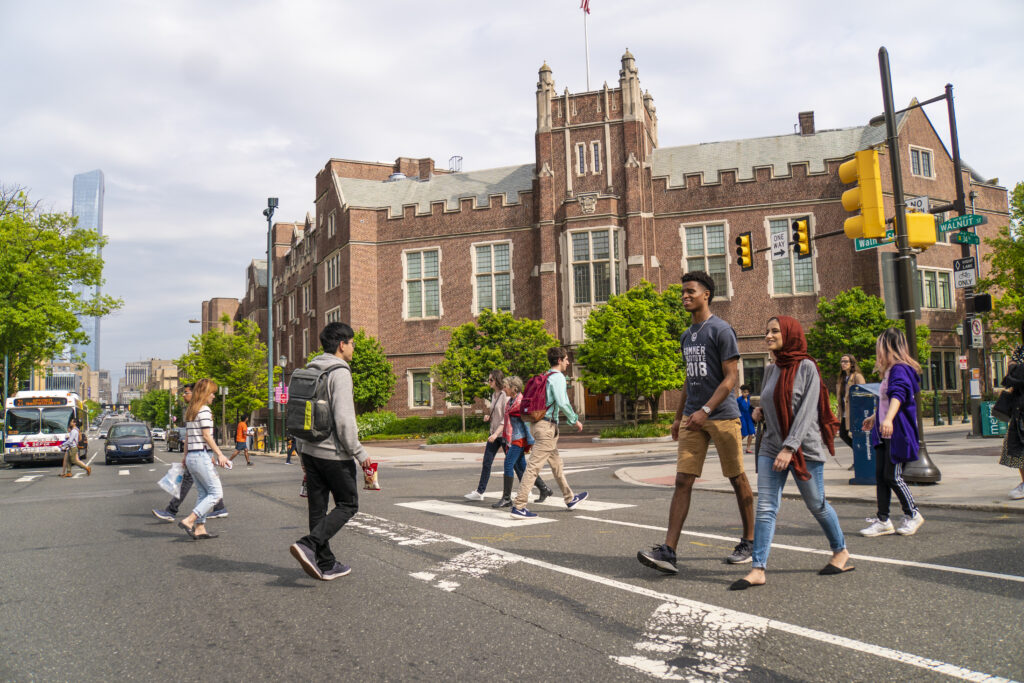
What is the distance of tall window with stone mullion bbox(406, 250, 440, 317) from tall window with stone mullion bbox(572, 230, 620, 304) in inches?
315

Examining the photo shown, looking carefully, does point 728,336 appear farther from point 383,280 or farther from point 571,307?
point 383,280

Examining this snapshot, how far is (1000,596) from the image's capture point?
449cm

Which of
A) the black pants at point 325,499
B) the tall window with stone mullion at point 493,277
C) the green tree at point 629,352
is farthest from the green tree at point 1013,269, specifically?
the black pants at point 325,499

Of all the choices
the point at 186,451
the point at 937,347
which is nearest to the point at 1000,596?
the point at 186,451

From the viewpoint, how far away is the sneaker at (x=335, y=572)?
17.8 ft

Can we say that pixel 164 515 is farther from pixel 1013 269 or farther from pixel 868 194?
pixel 1013 269

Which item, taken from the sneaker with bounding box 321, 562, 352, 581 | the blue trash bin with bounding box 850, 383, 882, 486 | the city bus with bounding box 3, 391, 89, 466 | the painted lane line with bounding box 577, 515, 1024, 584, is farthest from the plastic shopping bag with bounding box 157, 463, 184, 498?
the city bus with bounding box 3, 391, 89, 466

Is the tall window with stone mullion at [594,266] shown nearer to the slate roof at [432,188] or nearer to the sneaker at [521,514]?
the slate roof at [432,188]

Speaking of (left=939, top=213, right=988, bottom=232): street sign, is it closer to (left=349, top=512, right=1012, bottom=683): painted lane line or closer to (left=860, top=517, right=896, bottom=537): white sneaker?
(left=860, top=517, right=896, bottom=537): white sneaker

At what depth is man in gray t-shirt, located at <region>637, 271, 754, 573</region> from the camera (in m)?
5.25

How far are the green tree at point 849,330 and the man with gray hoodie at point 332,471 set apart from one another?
27.4 m

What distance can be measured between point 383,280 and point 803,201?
21.2 m

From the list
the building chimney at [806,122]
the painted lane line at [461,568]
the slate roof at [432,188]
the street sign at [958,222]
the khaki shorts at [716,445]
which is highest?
the building chimney at [806,122]

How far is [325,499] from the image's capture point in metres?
5.58
